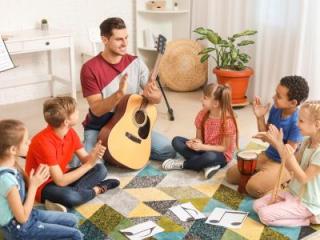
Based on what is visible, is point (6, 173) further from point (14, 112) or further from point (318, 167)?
point (14, 112)

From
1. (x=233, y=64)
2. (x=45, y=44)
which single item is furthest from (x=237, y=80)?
(x=45, y=44)

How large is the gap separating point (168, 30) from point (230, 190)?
258cm

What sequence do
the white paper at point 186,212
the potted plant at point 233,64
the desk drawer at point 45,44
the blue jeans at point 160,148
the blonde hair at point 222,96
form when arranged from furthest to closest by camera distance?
the potted plant at point 233,64
the desk drawer at point 45,44
the blue jeans at point 160,148
the blonde hair at point 222,96
the white paper at point 186,212

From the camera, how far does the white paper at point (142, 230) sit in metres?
1.98

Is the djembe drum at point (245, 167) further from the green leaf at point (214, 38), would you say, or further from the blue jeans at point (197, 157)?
the green leaf at point (214, 38)

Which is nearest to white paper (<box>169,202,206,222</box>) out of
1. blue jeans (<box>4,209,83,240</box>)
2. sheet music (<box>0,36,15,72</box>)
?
blue jeans (<box>4,209,83,240</box>)

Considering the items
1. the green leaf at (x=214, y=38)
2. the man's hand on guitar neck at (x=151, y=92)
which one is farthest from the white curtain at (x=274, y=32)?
the man's hand on guitar neck at (x=151, y=92)

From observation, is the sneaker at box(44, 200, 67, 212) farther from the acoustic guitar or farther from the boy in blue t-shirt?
the boy in blue t-shirt

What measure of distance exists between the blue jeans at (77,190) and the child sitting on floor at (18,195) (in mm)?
299

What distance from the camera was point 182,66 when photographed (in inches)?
166

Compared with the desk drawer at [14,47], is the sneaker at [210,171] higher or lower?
lower

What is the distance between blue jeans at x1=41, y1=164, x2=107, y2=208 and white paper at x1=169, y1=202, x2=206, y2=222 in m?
0.44

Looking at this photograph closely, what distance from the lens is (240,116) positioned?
12.0 ft

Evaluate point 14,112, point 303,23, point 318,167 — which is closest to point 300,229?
point 318,167
